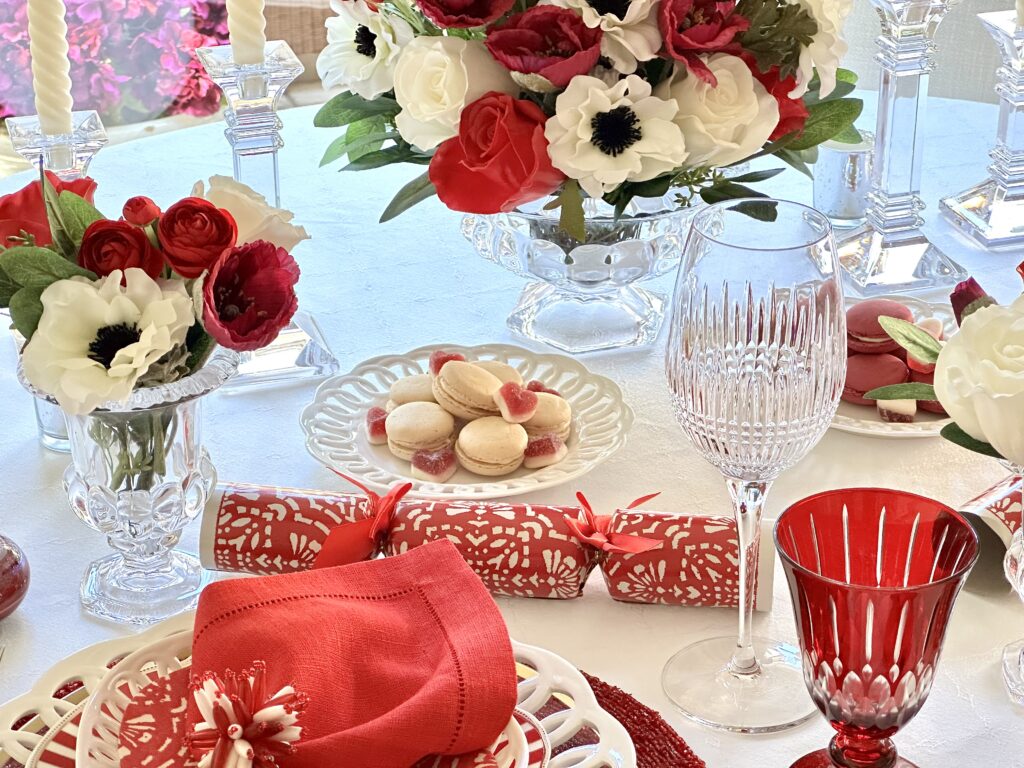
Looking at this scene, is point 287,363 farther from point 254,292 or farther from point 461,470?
point 254,292

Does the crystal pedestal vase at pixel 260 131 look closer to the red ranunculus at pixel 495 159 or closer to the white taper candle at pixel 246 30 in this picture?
the white taper candle at pixel 246 30

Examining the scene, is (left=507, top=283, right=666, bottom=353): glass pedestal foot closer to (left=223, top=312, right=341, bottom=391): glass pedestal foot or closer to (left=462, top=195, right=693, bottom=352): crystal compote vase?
(left=462, top=195, right=693, bottom=352): crystal compote vase

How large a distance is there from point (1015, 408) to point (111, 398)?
1.76ft

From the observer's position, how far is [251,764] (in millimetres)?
708

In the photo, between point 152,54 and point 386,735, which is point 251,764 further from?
point 152,54

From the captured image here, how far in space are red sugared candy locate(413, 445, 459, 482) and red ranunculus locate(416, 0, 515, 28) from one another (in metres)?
0.34

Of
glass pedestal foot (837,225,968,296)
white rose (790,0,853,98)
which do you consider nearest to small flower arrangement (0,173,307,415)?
white rose (790,0,853,98)

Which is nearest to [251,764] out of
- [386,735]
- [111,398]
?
[386,735]

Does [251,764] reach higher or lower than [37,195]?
lower

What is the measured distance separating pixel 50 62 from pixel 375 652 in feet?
1.91

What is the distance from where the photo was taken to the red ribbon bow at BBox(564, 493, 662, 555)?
38.1 inches

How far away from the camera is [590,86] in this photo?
1115 millimetres

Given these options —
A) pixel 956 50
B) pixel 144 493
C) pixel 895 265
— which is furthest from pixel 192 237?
pixel 956 50

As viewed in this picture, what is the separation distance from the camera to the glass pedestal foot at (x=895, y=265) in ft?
4.80
